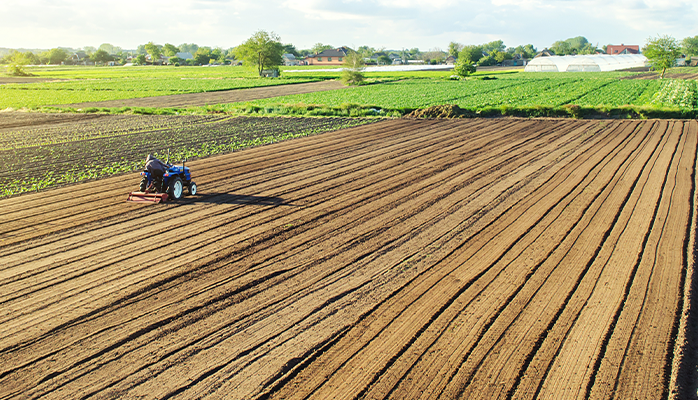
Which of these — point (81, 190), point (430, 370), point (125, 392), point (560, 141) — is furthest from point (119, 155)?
point (560, 141)

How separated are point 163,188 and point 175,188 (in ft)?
1.06

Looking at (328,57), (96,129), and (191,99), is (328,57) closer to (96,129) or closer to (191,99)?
(191,99)

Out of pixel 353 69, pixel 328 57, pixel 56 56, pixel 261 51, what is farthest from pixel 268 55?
pixel 56 56

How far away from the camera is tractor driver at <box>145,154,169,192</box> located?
12.2 metres

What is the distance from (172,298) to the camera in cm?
759

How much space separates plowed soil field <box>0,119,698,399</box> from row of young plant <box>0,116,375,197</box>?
205cm

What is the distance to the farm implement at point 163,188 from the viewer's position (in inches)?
494

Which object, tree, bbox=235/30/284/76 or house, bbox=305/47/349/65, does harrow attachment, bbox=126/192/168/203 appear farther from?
house, bbox=305/47/349/65

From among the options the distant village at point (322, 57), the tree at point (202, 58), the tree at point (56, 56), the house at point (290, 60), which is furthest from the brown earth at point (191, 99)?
the tree at point (56, 56)

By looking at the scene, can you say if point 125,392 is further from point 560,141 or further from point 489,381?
point 560,141

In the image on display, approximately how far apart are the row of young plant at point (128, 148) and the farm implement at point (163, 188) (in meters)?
3.66

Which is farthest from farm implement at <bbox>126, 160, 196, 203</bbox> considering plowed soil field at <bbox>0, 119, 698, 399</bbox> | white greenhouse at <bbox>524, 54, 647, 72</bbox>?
white greenhouse at <bbox>524, 54, 647, 72</bbox>

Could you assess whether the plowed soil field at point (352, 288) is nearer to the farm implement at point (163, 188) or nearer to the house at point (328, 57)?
the farm implement at point (163, 188)

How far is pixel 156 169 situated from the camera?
12.3 metres
